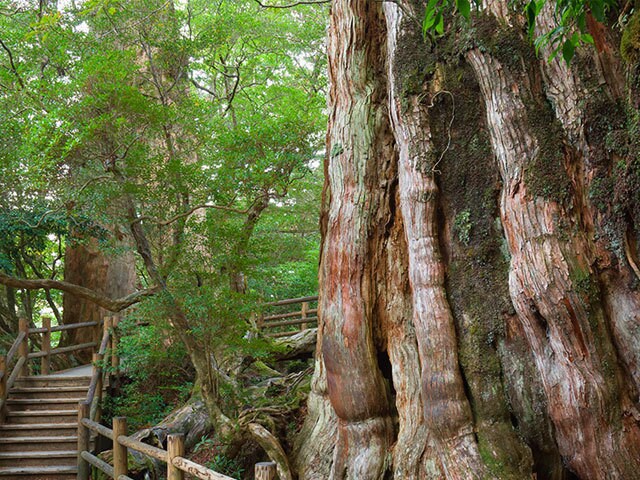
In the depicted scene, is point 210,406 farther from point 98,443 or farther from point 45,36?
point 45,36

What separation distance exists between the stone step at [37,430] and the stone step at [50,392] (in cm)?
80

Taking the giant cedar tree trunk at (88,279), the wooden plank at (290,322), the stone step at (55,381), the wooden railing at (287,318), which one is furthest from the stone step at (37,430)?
the wooden plank at (290,322)

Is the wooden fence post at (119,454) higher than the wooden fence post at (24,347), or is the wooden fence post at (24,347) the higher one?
the wooden fence post at (24,347)

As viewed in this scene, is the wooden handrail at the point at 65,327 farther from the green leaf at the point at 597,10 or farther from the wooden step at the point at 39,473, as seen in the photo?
the green leaf at the point at 597,10

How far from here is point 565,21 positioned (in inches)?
105

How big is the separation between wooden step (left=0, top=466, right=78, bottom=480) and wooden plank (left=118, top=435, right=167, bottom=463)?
245 centimetres

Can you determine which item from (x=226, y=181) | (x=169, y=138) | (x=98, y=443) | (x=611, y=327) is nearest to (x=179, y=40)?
(x=169, y=138)

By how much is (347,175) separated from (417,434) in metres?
2.10

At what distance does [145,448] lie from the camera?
18.1ft

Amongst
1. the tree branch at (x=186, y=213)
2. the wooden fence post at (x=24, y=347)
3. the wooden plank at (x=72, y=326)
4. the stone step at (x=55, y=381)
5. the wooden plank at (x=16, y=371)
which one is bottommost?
the stone step at (x=55, y=381)

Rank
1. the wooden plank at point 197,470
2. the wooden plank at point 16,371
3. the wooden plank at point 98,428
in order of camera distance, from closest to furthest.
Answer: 1. the wooden plank at point 197,470
2. the wooden plank at point 98,428
3. the wooden plank at point 16,371

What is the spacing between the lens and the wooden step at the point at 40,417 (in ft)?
30.4

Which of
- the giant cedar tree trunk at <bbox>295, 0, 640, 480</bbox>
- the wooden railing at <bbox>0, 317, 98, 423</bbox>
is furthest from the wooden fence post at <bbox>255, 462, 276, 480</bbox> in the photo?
the wooden railing at <bbox>0, 317, 98, 423</bbox>

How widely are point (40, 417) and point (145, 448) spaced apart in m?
4.87
